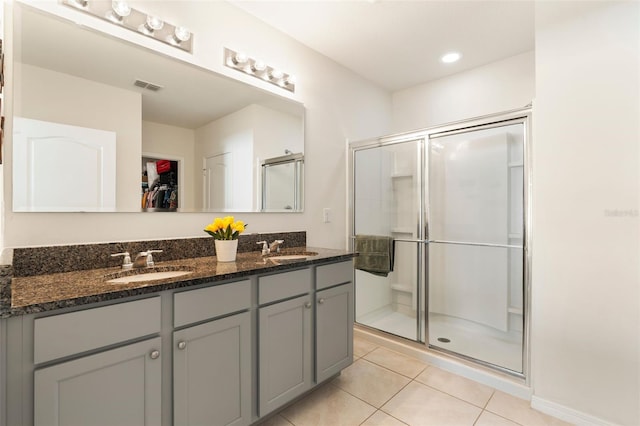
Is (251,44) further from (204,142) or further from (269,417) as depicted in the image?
(269,417)

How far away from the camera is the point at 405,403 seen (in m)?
1.87

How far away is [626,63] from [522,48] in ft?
4.16

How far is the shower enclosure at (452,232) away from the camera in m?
2.20

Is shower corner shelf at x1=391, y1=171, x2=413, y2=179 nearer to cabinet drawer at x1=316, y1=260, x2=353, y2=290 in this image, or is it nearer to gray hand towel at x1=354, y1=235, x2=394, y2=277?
gray hand towel at x1=354, y1=235, x2=394, y2=277

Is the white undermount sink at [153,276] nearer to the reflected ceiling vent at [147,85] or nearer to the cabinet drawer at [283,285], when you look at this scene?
the cabinet drawer at [283,285]

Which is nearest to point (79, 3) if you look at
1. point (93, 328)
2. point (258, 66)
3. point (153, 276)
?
point (258, 66)

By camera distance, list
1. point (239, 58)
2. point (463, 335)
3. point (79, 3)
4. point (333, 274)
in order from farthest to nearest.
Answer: point (463, 335) < point (239, 58) < point (333, 274) < point (79, 3)

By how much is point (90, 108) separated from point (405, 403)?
245 centimetres

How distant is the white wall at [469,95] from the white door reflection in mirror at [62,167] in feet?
9.68

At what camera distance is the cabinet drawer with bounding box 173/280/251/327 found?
1.25 m

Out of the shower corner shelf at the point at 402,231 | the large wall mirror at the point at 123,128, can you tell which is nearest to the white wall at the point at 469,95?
the shower corner shelf at the point at 402,231

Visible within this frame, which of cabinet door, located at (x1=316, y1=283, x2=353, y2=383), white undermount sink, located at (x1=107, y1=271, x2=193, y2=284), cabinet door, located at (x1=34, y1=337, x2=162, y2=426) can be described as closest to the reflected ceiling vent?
white undermount sink, located at (x1=107, y1=271, x2=193, y2=284)

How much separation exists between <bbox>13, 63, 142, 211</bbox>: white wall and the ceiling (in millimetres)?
1099

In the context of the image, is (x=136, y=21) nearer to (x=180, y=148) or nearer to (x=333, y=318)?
(x=180, y=148)
